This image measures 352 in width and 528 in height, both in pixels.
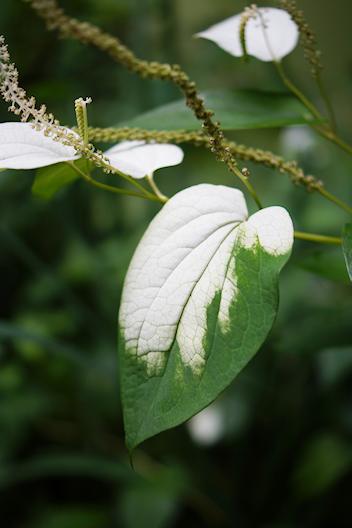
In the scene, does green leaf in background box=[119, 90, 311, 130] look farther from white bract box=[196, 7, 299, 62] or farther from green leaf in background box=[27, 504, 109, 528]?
green leaf in background box=[27, 504, 109, 528]

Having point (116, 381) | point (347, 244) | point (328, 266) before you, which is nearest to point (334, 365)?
point (116, 381)

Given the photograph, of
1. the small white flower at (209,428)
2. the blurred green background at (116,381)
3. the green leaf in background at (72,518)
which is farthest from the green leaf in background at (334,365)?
the green leaf in background at (72,518)

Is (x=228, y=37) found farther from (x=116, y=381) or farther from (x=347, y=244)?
(x=116, y=381)

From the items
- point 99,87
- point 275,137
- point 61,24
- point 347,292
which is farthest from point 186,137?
point 275,137

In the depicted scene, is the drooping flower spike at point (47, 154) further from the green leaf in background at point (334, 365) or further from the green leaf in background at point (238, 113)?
the green leaf in background at point (334, 365)

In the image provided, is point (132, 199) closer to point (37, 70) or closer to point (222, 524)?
point (37, 70)

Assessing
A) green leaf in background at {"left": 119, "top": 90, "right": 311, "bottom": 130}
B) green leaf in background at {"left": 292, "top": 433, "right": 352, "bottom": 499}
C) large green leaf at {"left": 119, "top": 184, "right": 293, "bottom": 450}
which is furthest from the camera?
green leaf in background at {"left": 292, "top": 433, "right": 352, "bottom": 499}

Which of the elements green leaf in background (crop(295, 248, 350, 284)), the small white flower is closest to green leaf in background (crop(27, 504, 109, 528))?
the small white flower
